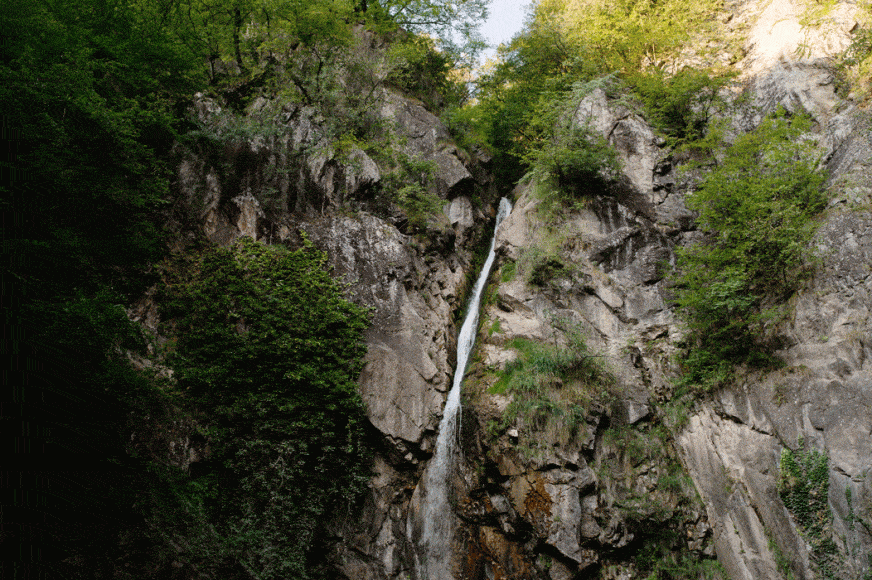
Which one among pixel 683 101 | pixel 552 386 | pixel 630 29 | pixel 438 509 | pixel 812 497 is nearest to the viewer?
pixel 812 497

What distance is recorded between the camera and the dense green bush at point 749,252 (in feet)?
30.9

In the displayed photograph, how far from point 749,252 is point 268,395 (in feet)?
34.7

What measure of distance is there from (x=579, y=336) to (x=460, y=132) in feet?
32.5

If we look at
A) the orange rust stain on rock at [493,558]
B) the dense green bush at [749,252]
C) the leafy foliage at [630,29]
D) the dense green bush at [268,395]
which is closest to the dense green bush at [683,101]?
the leafy foliage at [630,29]

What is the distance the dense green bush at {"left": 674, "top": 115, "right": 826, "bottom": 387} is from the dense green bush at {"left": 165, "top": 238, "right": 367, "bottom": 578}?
7.63 meters

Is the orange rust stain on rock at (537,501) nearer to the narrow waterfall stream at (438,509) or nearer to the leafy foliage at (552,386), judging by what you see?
the leafy foliage at (552,386)

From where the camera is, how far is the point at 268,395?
9.08 meters

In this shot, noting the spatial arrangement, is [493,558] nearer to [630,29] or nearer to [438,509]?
[438,509]

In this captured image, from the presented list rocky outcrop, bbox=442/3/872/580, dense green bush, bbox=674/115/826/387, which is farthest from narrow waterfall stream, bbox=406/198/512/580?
dense green bush, bbox=674/115/826/387

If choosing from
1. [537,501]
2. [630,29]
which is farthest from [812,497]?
[630,29]

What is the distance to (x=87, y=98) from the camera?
330 inches

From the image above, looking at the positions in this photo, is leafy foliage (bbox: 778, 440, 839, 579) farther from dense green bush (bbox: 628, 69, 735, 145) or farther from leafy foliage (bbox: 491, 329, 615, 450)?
dense green bush (bbox: 628, 69, 735, 145)

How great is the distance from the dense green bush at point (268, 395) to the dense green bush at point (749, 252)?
763 centimetres

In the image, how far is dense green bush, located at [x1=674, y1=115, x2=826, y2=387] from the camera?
9.41 m
